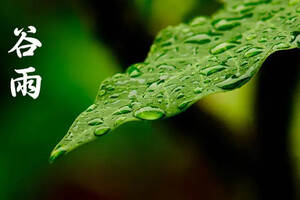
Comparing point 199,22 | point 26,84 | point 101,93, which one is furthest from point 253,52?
point 26,84

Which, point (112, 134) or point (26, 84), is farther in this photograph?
point (112, 134)

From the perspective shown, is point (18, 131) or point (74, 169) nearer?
point (18, 131)

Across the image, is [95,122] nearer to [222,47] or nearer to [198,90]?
[198,90]

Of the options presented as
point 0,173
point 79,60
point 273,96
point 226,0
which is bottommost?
point 0,173

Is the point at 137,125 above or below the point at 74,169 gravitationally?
above

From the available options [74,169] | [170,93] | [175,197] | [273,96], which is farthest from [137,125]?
[170,93]

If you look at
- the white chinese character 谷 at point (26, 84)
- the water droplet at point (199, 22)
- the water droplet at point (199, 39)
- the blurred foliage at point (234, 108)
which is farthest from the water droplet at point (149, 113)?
the white chinese character 谷 at point (26, 84)

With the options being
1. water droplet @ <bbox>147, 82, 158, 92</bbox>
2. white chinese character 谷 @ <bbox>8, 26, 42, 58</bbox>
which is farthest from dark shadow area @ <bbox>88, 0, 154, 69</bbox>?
water droplet @ <bbox>147, 82, 158, 92</bbox>

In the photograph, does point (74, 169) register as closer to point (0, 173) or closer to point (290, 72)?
point (0, 173)
